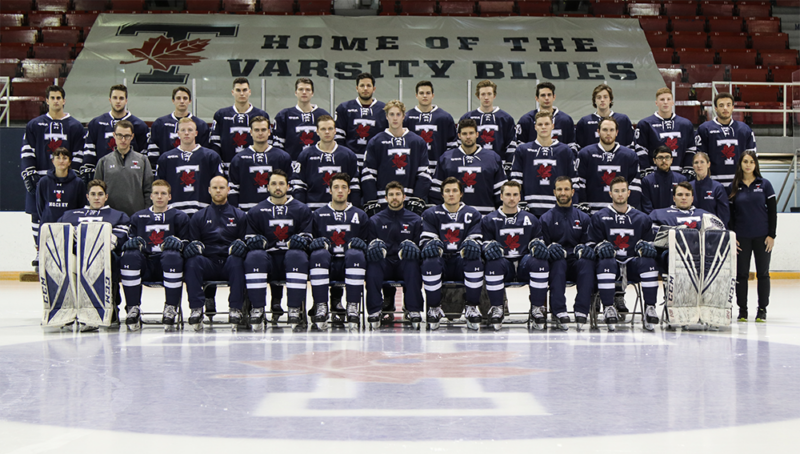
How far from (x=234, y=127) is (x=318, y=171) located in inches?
41.4

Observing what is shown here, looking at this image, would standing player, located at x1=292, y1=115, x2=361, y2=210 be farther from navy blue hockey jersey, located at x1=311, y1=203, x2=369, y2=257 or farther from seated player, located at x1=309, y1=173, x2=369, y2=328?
navy blue hockey jersey, located at x1=311, y1=203, x2=369, y2=257

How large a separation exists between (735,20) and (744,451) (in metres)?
15.2

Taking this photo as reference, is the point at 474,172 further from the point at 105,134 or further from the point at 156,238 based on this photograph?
the point at 105,134

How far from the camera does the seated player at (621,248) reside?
6.08 meters

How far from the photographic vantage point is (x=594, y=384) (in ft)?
12.6

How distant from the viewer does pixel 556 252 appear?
607 centimetres

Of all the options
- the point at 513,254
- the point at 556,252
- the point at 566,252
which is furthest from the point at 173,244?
the point at 566,252

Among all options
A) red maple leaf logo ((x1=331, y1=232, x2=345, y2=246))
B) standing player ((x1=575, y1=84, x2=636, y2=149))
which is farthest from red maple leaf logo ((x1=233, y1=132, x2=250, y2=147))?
standing player ((x1=575, y1=84, x2=636, y2=149))

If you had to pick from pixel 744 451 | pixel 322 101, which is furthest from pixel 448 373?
pixel 322 101

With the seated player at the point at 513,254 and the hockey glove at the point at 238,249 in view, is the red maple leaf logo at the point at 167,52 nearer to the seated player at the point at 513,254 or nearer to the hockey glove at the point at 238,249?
the hockey glove at the point at 238,249

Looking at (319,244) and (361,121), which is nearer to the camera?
(319,244)

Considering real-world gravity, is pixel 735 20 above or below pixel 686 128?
above

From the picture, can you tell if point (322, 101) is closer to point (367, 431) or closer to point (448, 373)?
point (448, 373)

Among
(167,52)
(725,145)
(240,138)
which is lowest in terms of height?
(725,145)
